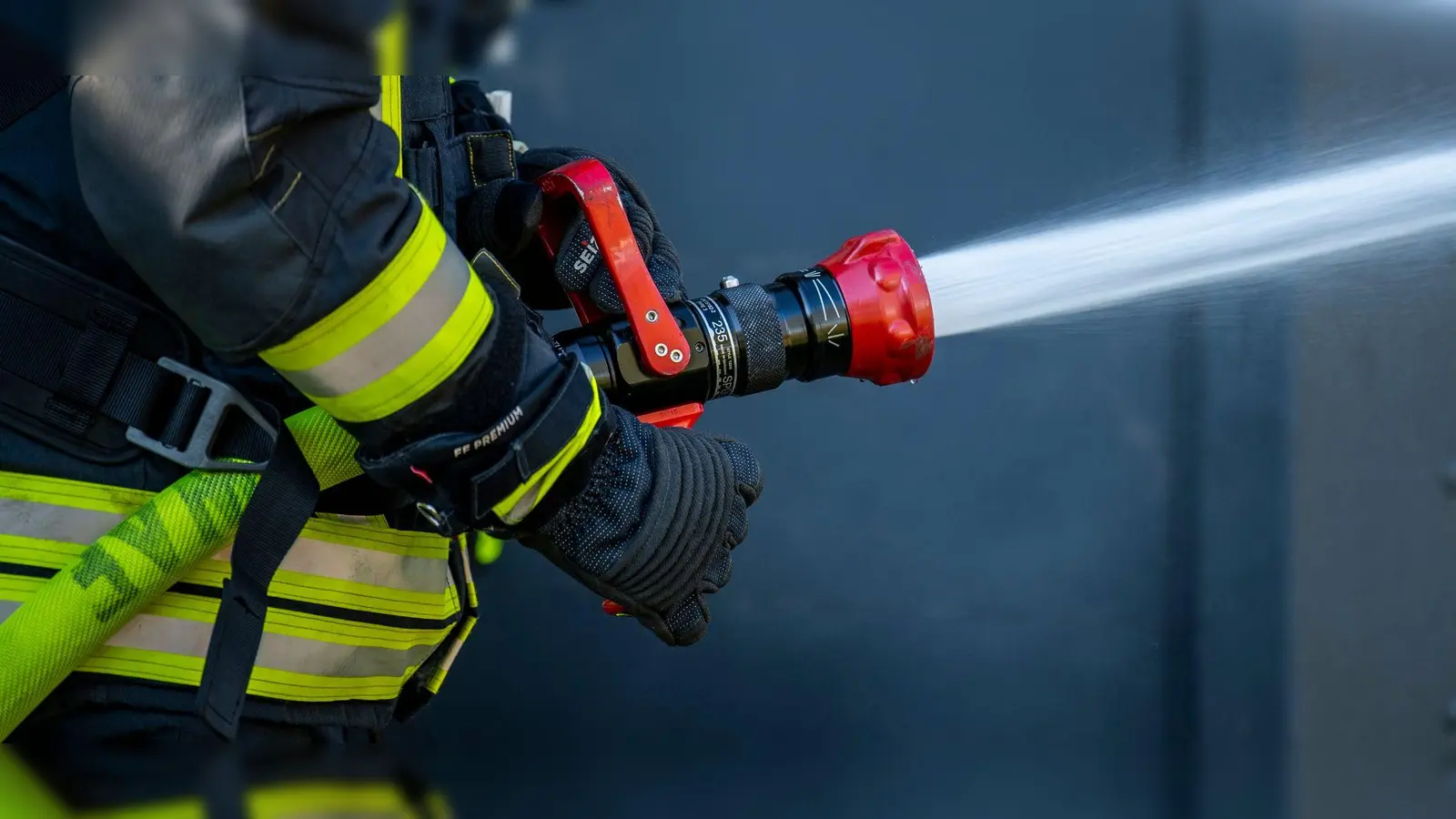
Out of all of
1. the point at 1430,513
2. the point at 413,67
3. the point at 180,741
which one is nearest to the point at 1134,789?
the point at 1430,513

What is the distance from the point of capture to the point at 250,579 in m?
1.10

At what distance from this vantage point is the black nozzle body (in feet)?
4.38

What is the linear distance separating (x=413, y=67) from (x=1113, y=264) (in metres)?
1.25

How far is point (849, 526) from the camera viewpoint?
6.92 ft

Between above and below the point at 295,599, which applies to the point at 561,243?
above

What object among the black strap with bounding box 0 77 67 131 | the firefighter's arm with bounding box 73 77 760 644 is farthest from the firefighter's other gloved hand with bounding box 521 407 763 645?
the black strap with bounding box 0 77 67 131

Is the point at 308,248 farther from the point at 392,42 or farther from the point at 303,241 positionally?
the point at 392,42

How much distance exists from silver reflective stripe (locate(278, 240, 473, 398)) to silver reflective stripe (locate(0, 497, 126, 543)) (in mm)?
265

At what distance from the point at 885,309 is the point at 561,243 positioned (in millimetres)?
395

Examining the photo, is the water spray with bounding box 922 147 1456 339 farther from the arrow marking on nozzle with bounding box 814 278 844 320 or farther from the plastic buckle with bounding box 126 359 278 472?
the plastic buckle with bounding box 126 359 278 472

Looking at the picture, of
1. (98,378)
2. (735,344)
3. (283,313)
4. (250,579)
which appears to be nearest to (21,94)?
(98,378)

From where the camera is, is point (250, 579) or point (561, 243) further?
point (561, 243)

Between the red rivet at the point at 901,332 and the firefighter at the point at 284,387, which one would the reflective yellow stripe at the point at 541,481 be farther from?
the red rivet at the point at 901,332

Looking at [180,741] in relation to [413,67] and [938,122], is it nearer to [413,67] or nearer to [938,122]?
[413,67]
